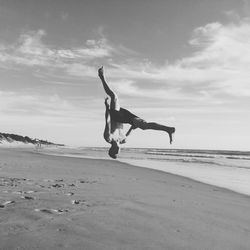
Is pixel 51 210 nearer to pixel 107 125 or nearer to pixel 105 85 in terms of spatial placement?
pixel 107 125

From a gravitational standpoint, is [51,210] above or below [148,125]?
below

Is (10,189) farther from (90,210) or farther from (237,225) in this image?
(237,225)

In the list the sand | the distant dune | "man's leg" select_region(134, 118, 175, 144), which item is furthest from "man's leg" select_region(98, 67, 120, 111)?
the distant dune

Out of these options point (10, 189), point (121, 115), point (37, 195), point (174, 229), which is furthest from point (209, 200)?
point (121, 115)

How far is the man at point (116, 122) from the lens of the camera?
4321mm

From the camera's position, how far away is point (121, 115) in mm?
4613

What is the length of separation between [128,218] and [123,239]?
3.93ft

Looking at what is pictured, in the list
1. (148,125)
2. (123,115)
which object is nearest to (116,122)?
(123,115)

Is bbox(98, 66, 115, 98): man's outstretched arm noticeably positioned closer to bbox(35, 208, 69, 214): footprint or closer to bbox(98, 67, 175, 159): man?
bbox(98, 67, 175, 159): man

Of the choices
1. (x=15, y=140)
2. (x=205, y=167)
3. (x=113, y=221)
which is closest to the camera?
(x=113, y=221)

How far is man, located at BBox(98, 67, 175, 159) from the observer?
4.32 meters

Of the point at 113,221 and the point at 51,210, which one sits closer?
the point at 113,221

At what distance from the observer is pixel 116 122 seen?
16.4 feet

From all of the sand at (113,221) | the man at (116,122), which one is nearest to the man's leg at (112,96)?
the man at (116,122)
